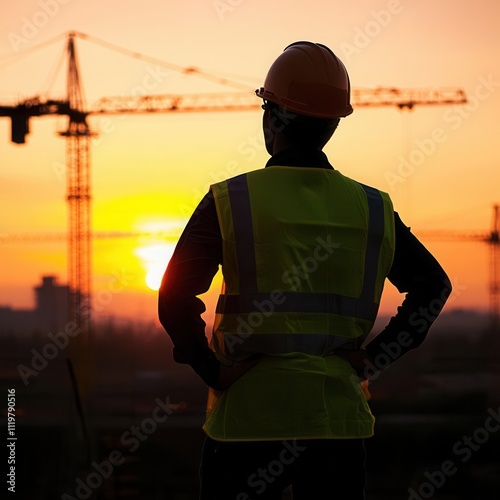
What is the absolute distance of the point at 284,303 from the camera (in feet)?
7.72

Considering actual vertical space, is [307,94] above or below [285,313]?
above

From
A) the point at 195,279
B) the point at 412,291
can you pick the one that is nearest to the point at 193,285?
the point at 195,279

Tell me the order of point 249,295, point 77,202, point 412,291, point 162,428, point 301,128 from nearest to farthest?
point 249,295 < point 301,128 < point 412,291 < point 162,428 < point 77,202

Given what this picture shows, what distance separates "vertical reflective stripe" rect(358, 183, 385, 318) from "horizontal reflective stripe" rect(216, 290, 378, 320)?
0.22 ft

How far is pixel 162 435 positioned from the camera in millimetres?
21516

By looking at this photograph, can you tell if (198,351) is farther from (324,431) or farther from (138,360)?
(138,360)

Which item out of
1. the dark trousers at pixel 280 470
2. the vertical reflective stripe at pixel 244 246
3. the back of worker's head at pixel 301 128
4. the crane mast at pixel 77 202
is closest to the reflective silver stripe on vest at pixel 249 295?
the vertical reflective stripe at pixel 244 246

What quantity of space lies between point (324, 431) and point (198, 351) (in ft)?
1.16

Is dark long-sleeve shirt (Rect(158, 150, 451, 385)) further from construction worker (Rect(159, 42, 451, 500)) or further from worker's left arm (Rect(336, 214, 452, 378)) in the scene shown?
worker's left arm (Rect(336, 214, 452, 378))

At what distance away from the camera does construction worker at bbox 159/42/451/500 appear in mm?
2348

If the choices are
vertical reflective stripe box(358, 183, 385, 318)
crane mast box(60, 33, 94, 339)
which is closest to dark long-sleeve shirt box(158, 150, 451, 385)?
vertical reflective stripe box(358, 183, 385, 318)

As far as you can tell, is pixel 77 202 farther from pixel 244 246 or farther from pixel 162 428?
pixel 244 246

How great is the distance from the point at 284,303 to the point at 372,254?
29cm

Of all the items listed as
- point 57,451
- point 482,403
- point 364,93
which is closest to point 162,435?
point 57,451
